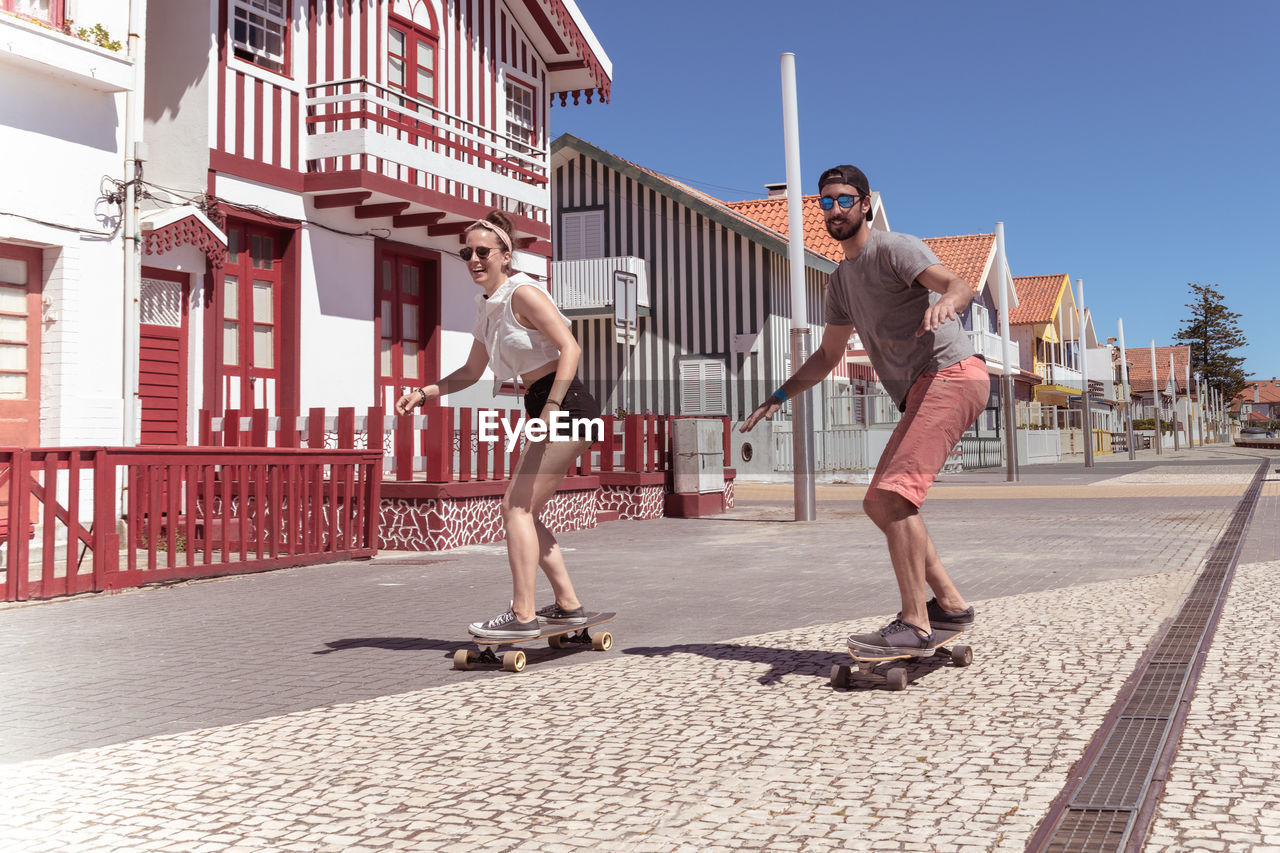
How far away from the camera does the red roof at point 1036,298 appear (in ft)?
173

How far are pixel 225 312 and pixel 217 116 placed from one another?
79.7 inches

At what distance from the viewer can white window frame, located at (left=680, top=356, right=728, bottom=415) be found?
27.9 metres

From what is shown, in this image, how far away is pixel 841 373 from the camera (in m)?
32.9

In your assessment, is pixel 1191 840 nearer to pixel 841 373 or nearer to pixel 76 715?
pixel 76 715

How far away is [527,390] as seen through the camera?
5.11m

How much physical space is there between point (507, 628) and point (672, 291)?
23.9 metres

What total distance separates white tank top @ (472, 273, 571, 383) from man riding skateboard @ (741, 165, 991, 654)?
1.24 metres

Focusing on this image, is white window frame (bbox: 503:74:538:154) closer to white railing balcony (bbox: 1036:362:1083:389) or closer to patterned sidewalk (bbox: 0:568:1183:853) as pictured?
patterned sidewalk (bbox: 0:568:1183:853)

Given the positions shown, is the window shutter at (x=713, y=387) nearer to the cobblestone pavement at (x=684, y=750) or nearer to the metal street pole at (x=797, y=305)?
the metal street pole at (x=797, y=305)

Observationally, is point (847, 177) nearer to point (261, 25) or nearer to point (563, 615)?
point (563, 615)

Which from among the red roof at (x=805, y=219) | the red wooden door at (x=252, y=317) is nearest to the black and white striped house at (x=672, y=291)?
the red roof at (x=805, y=219)

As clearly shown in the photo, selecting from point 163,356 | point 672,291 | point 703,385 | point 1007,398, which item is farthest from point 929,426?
point 672,291

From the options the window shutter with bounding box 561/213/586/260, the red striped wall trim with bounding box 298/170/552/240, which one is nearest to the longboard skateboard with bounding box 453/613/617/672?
the red striped wall trim with bounding box 298/170/552/240

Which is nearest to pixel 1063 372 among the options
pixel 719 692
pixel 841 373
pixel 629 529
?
pixel 841 373
